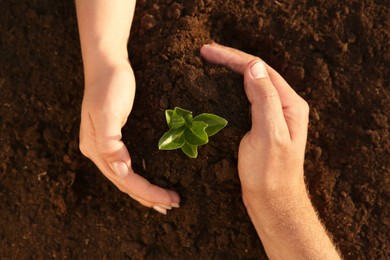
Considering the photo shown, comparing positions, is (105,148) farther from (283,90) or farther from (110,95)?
(283,90)

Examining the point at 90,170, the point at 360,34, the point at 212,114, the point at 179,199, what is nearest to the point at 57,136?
the point at 90,170

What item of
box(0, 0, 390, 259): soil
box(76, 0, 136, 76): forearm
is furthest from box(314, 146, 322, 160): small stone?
box(76, 0, 136, 76): forearm

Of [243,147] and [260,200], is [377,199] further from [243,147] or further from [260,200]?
[243,147]

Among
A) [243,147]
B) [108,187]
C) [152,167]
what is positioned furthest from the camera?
[108,187]

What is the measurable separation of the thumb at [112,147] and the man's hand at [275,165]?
20.0 inches

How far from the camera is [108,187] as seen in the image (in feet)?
8.21

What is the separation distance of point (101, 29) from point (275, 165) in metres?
0.99

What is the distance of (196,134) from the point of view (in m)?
2.07

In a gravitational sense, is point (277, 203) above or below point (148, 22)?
below

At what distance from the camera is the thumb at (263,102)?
6.52ft

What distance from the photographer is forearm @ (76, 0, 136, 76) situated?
85.4 inches

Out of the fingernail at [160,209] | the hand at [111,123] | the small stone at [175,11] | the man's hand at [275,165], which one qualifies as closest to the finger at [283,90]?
the man's hand at [275,165]

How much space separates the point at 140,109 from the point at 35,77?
68 cm

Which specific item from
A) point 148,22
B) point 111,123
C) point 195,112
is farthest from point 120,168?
point 148,22
